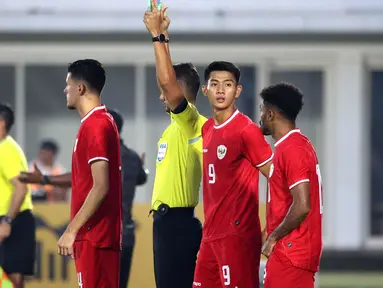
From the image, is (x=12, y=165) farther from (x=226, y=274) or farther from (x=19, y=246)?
(x=226, y=274)

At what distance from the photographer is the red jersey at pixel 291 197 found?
23.1 feet

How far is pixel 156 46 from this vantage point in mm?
7375

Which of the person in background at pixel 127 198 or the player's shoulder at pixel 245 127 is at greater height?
the player's shoulder at pixel 245 127

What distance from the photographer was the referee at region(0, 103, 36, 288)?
33.5ft

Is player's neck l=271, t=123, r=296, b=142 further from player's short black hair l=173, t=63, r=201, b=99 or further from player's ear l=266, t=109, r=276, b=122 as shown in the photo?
player's short black hair l=173, t=63, r=201, b=99

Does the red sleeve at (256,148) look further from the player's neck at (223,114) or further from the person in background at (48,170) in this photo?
the person in background at (48,170)

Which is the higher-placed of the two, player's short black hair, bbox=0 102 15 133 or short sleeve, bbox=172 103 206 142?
player's short black hair, bbox=0 102 15 133

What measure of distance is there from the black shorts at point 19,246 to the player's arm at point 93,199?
10.5ft

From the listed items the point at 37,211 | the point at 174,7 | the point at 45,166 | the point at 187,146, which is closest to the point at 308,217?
the point at 187,146

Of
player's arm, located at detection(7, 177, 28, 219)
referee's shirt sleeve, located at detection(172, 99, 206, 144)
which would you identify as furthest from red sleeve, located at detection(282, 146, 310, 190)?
player's arm, located at detection(7, 177, 28, 219)

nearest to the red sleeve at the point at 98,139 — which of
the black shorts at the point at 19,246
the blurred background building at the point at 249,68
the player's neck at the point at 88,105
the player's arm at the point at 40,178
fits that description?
the player's neck at the point at 88,105

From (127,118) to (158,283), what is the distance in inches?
371

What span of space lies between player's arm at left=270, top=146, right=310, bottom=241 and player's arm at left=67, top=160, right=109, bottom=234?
→ 101 centimetres

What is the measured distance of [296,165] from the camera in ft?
23.1
